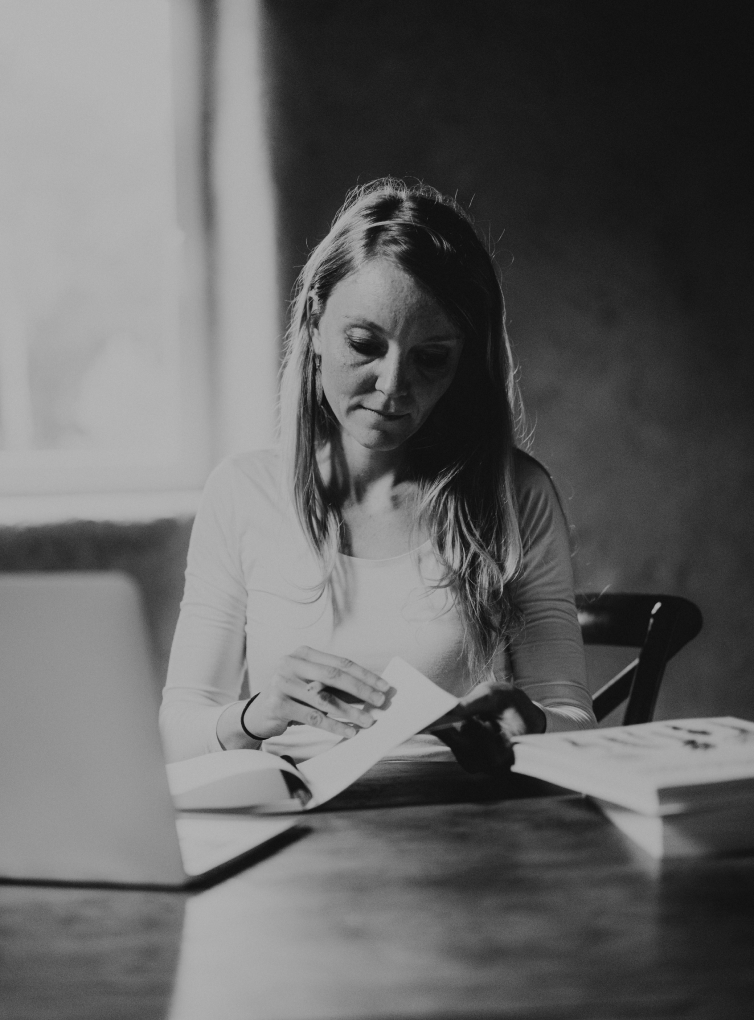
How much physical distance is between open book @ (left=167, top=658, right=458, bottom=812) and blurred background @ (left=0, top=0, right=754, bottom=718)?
1709 mm

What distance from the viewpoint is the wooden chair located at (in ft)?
4.88

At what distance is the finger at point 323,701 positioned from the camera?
0.90m

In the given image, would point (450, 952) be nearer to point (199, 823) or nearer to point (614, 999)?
point (614, 999)

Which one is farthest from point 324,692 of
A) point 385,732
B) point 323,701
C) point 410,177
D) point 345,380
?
point 410,177

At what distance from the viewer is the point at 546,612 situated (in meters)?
1.39

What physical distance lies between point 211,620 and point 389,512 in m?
0.31

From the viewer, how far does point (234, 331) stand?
2.57 metres

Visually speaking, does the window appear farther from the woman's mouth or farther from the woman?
the woman's mouth

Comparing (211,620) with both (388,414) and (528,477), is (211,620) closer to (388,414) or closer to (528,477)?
(388,414)

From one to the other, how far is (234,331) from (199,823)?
76.2 inches

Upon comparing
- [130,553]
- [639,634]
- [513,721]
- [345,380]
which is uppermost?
[345,380]


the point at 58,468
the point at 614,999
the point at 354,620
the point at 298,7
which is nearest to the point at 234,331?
the point at 58,468

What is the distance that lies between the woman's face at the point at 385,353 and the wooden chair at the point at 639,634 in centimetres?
50

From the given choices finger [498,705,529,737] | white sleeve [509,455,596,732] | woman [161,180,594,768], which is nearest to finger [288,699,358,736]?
finger [498,705,529,737]
